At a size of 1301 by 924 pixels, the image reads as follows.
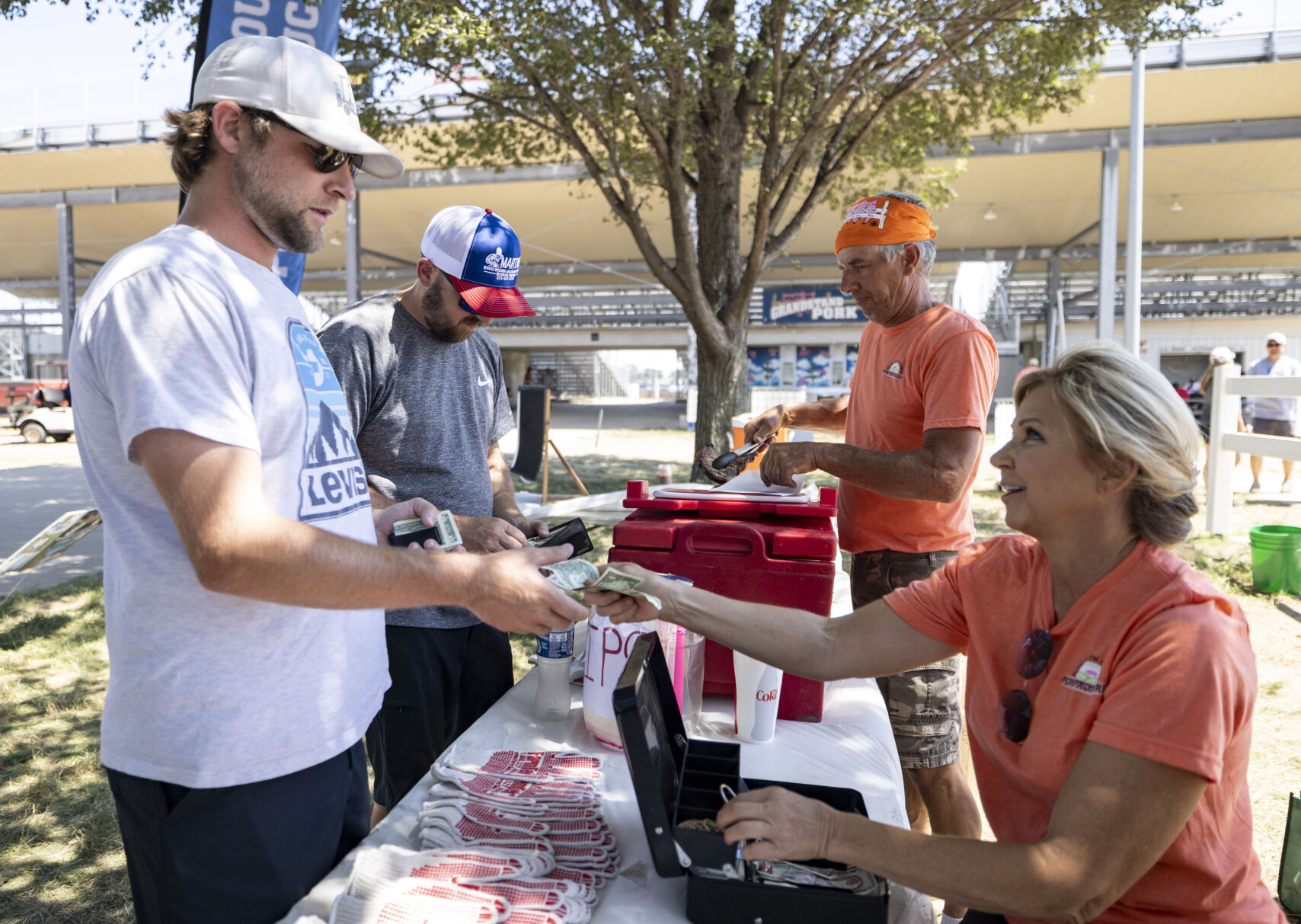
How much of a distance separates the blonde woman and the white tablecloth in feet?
0.56

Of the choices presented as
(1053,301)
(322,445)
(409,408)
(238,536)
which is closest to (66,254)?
(409,408)

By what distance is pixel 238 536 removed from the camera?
110 cm

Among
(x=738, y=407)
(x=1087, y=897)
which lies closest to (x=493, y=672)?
(x=1087, y=897)

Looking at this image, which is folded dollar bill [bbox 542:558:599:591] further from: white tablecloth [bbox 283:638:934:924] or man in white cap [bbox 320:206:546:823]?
man in white cap [bbox 320:206:546:823]

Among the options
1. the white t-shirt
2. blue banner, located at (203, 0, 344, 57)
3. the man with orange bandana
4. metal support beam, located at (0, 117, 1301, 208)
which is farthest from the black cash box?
metal support beam, located at (0, 117, 1301, 208)

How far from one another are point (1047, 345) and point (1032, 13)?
19.6 m

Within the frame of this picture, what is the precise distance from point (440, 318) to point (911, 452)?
1406 millimetres

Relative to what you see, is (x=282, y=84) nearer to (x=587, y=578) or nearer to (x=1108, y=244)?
(x=587, y=578)

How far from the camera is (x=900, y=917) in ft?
4.32

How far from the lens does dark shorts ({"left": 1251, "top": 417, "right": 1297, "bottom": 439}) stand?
9.65 metres

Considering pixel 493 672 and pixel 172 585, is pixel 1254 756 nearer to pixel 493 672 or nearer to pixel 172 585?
pixel 493 672

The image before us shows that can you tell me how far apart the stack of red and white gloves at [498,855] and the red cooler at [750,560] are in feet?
1.54

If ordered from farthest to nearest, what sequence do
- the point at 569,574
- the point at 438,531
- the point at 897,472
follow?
the point at 897,472 → the point at 438,531 → the point at 569,574

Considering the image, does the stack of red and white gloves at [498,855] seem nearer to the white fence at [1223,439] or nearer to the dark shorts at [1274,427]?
the white fence at [1223,439]
